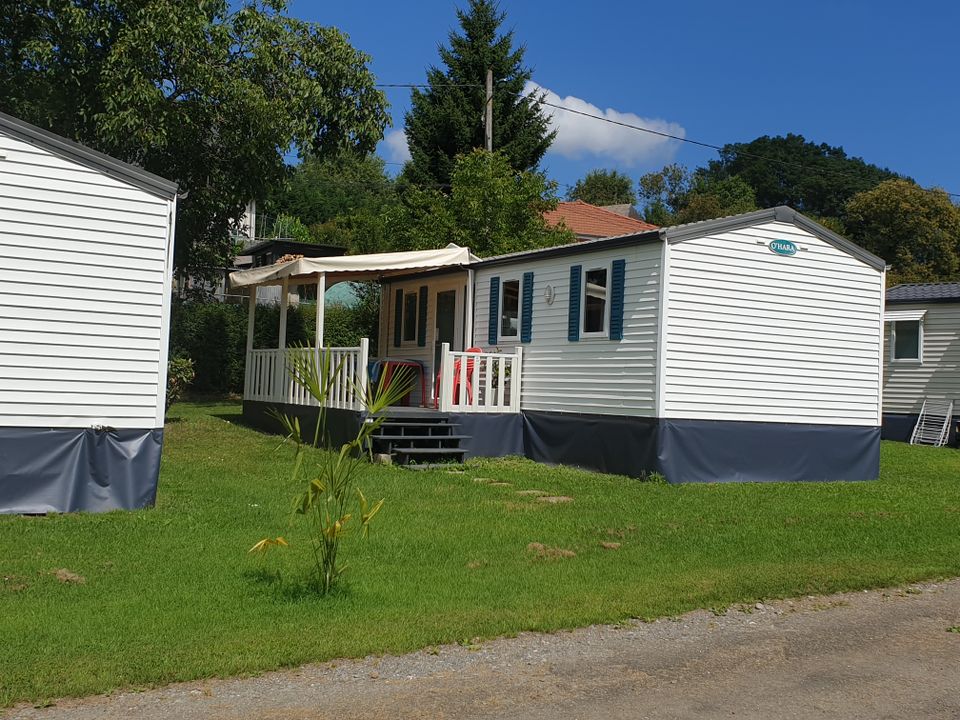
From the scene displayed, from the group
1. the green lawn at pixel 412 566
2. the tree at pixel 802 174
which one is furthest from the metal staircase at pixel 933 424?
the tree at pixel 802 174

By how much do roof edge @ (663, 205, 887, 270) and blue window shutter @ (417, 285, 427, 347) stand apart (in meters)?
6.50

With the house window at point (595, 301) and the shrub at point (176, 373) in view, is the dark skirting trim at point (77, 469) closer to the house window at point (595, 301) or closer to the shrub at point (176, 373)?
the house window at point (595, 301)

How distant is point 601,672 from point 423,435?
8.85 meters

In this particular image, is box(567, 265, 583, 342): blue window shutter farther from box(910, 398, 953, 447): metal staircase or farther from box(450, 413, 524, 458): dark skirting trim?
box(910, 398, 953, 447): metal staircase

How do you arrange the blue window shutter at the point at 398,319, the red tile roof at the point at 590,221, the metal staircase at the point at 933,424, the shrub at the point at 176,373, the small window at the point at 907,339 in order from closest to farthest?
the shrub at the point at 176,373, the blue window shutter at the point at 398,319, the metal staircase at the point at 933,424, the small window at the point at 907,339, the red tile roof at the point at 590,221

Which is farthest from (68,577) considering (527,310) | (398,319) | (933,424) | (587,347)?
(933,424)

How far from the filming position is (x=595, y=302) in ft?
44.6

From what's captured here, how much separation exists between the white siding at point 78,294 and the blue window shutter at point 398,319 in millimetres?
9355

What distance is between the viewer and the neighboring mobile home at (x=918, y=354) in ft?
65.2

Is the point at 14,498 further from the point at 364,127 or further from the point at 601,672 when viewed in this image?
the point at 364,127

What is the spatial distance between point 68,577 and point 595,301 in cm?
860

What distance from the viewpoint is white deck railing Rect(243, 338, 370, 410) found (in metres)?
13.8

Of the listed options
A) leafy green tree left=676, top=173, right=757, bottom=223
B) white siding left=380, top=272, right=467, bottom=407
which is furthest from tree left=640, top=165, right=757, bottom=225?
white siding left=380, top=272, right=467, bottom=407

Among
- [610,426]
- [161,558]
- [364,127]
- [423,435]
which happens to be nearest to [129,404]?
[161,558]
